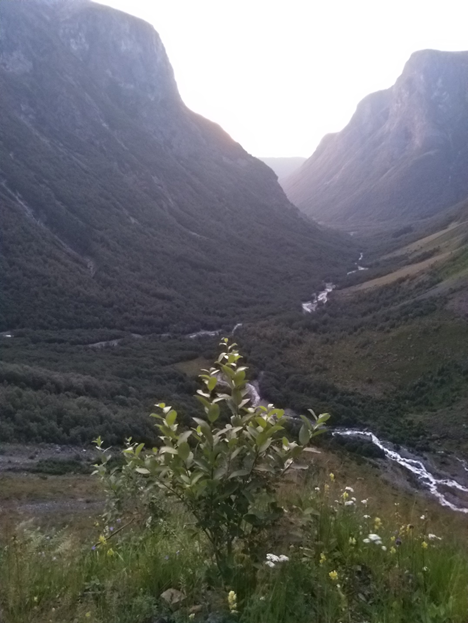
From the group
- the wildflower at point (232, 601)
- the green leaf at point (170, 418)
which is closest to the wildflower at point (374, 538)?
the wildflower at point (232, 601)

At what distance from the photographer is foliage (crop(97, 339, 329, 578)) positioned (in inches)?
134

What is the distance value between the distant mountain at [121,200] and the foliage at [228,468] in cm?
5716

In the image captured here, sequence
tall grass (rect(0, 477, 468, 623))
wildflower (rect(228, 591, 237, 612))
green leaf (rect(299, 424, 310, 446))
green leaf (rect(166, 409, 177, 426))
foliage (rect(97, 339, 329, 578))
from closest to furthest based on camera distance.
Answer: wildflower (rect(228, 591, 237, 612))
tall grass (rect(0, 477, 468, 623))
foliage (rect(97, 339, 329, 578))
green leaf (rect(166, 409, 177, 426))
green leaf (rect(299, 424, 310, 446))

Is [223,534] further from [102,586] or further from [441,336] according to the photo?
[441,336]

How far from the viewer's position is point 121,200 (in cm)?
9512

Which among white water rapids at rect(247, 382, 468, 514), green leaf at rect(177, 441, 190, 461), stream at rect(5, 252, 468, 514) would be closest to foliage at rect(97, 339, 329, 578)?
green leaf at rect(177, 441, 190, 461)

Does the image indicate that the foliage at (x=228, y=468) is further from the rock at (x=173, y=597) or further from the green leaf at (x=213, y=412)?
the rock at (x=173, y=597)

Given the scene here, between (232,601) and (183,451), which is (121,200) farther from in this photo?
(232,601)

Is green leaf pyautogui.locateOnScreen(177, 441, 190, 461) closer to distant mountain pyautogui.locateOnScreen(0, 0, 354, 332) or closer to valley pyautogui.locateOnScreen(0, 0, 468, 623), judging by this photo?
valley pyautogui.locateOnScreen(0, 0, 468, 623)

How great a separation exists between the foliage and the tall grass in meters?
0.23

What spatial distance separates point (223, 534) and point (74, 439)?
75.4ft

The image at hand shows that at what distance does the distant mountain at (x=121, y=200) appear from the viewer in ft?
222

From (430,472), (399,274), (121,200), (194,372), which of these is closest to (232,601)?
(430,472)

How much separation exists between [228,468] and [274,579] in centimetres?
73
